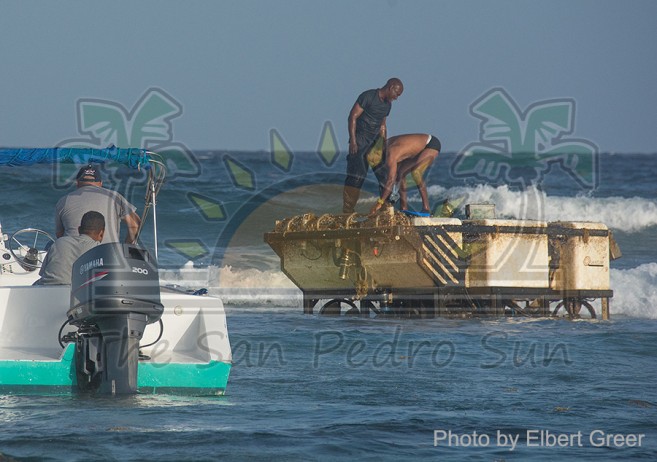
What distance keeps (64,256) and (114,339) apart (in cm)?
113

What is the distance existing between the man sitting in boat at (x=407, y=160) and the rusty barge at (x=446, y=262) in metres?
0.83

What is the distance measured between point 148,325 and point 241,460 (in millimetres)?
2766

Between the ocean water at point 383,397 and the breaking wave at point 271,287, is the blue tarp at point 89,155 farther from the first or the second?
the breaking wave at point 271,287

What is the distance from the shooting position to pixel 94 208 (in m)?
9.77

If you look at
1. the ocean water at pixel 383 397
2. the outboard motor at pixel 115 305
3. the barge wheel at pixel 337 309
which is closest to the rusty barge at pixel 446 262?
the barge wheel at pixel 337 309

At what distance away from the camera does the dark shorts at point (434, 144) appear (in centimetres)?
1709

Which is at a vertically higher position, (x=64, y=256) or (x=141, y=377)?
Result: (x=64, y=256)

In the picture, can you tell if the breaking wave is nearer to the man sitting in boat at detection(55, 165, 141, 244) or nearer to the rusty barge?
the rusty barge

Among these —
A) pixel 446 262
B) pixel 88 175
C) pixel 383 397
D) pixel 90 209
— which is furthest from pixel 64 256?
pixel 446 262

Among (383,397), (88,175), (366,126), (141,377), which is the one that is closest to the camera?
(141,377)

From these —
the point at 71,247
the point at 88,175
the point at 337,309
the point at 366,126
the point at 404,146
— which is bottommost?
the point at 337,309

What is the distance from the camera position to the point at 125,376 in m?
8.69

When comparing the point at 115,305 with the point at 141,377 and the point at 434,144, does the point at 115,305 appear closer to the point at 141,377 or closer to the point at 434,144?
the point at 141,377

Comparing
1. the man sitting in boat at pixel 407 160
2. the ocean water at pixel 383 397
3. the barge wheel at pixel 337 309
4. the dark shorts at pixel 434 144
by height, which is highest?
the dark shorts at pixel 434 144
